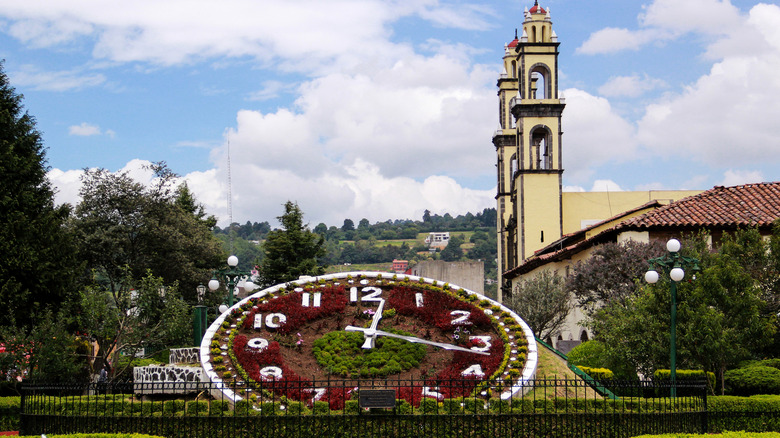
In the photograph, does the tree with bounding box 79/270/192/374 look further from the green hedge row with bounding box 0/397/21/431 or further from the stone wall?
the stone wall

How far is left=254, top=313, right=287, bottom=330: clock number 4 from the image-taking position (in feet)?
60.2

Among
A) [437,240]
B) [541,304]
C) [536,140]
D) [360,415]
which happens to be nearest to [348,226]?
[437,240]

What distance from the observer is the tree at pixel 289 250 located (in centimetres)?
4828

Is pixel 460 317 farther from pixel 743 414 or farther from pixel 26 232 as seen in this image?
pixel 26 232

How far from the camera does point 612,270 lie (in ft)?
102

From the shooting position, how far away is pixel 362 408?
1416 cm

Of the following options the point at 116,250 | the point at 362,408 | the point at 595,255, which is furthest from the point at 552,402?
the point at 116,250

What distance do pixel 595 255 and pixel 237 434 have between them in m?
21.1

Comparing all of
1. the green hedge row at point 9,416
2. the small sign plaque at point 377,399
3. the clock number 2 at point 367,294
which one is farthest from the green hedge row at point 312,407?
the green hedge row at point 9,416

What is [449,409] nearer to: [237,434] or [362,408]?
[362,408]

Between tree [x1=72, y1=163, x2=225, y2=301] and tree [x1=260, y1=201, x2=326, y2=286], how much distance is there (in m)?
6.56

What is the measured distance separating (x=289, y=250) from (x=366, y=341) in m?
31.3

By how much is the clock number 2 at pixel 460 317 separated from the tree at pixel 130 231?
24777 millimetres

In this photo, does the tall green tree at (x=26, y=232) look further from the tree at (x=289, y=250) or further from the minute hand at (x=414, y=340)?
the tree at (x=289, y=250)
